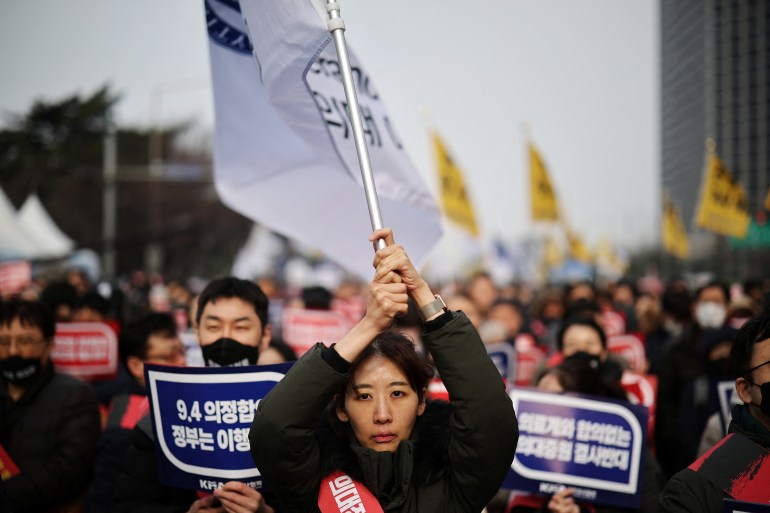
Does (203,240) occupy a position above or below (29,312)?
above

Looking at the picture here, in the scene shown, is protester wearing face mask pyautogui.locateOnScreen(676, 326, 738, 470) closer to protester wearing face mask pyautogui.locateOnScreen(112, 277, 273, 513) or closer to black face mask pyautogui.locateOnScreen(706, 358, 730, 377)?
black face mask pyautogui.locateOnScreen(706, 358, 730, 377)

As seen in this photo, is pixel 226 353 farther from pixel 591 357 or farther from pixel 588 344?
pixel 588 344

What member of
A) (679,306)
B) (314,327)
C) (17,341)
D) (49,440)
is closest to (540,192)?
(314,327)

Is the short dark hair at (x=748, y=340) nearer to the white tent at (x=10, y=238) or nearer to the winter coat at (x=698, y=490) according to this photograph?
the winter coat at (x=698, y=490)

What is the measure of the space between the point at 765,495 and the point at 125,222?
1814 inches

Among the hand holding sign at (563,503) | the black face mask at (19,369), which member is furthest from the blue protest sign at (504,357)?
the black face mask at (19,369)

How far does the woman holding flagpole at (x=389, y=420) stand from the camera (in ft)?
8.19

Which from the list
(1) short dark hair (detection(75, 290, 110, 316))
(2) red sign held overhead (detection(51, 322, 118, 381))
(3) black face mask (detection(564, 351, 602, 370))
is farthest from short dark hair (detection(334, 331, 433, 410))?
(1) short dark hair (detection(75, 290, 110, 316))

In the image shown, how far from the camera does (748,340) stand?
9.25ft

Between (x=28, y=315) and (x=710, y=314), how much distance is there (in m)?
6.07

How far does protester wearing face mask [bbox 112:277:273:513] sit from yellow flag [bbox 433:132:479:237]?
26.8ft

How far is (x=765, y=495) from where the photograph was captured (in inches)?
99.6

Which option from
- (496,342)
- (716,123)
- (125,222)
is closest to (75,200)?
(125,222)

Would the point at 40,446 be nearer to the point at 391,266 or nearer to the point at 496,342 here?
the point at 391,266
